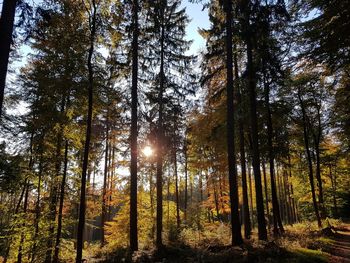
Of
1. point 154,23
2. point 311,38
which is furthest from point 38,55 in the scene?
point 311,38

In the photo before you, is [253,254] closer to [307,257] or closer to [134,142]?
[307,257]

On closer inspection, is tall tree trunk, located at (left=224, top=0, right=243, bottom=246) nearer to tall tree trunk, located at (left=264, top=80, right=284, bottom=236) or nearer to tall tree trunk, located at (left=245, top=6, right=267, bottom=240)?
tall tree trunk, located at (left=245, top=6, right=267, bottom=240)

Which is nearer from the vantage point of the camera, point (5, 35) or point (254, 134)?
point (5, 35)

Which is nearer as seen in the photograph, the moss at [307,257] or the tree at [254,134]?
the moss at [307,257]

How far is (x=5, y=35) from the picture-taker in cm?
700

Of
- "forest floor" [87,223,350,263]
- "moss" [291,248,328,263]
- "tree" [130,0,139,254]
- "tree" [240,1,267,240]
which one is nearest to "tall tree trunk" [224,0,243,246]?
"tree" [240,1,267,240]

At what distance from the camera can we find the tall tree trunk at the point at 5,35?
269 inches

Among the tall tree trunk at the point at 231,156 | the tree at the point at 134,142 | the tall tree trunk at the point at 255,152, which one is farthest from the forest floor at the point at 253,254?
the tall tree trunk at the point at 255,152

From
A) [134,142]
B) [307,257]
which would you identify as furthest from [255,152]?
[134,142]

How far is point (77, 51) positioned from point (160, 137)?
6.36 meters

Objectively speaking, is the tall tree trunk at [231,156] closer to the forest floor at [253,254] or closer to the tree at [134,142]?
the forest floor at [253,254]

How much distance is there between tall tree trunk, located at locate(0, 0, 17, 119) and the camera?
6832 millimetres

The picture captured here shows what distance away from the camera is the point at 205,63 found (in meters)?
16.4

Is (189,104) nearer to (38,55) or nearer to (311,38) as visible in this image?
(38,55)
